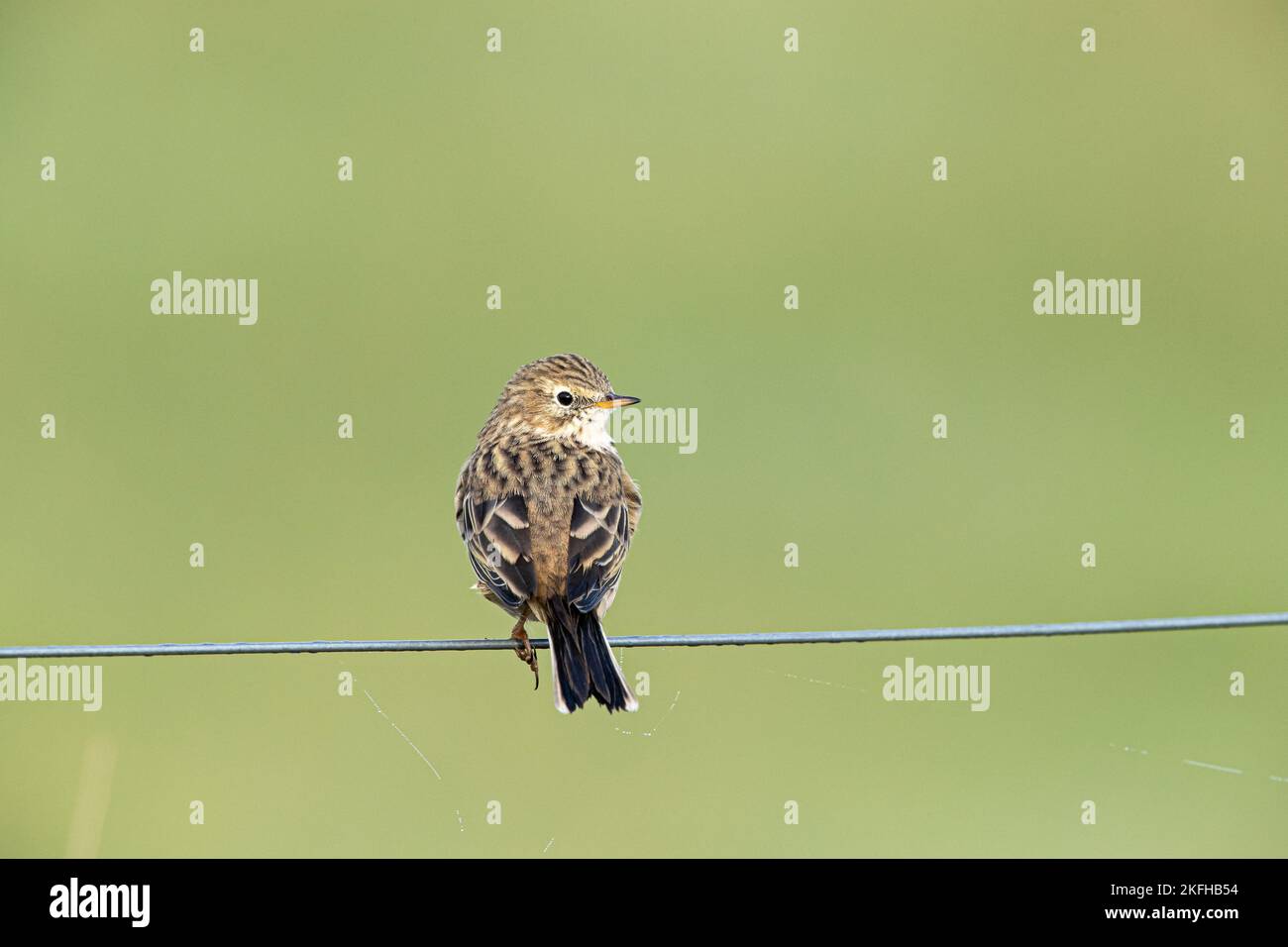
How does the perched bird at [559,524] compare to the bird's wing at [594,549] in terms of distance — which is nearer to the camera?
the perched bird at [559,524]

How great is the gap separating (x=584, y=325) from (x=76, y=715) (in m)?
5.68

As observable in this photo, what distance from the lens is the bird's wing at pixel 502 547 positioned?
6.95 m

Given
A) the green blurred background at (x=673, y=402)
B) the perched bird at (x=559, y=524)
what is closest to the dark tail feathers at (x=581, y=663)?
the perched bird at (x=559, y=524)

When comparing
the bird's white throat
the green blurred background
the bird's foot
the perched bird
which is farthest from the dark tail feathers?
the green blurred background

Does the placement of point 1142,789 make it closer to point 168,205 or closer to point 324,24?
point 168,205

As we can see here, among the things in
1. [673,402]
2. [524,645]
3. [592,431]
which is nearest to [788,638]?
[524,645]

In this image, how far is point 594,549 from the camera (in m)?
7.12

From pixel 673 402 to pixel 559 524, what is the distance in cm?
785

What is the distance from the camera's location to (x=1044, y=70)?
19.3 metres

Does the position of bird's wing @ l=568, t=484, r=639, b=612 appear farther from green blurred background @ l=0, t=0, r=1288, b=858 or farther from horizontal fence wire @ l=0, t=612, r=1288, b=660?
green blurred background @ l=0, t=0, r=1288, b=858

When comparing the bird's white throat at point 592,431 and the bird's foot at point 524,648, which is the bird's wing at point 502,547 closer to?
the bird's foot at point 524,648

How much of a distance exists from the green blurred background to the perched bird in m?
2.06

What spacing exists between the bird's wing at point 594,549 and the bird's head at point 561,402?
2.67 ft

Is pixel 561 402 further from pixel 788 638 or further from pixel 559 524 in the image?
pixel 788 638
